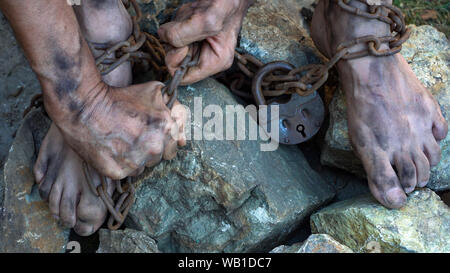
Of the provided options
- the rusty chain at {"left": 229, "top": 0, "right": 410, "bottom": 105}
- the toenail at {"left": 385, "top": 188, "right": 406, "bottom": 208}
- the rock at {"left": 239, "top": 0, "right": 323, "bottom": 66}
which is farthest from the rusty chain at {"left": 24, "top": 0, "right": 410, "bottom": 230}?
the toenail at {"left": 385, "top": 188, "right": 406, "bottom": 208}

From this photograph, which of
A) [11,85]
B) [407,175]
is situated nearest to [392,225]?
[407,175]

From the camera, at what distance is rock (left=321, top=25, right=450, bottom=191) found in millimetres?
2029

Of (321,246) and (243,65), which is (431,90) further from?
(321,246)

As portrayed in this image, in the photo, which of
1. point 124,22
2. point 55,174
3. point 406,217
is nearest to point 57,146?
point 55,174

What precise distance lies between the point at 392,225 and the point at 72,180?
1110mm

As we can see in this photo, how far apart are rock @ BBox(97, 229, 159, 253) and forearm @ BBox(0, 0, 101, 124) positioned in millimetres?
433

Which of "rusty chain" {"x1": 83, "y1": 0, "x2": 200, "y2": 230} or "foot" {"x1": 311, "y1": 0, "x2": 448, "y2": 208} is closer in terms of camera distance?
"rusty chain" {"x1": 83, "y1": 0, "x2": 200, "y2": 230}

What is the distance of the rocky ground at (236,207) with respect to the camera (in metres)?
1.76

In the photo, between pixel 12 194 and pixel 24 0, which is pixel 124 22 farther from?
pixel 12 194

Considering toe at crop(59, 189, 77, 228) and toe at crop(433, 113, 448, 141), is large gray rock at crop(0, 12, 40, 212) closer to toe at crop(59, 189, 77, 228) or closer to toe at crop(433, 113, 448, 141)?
toe at crop(59, 189, 77, 228)

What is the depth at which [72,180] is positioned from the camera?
5.99 feet

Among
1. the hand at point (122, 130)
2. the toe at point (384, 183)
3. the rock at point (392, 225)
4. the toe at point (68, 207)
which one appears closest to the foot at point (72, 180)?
the toe at point (68, 207)

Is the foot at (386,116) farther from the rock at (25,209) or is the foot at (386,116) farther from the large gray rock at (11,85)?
the large gray rock at (11,85)

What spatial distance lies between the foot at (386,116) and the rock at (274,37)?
0.79 feet
